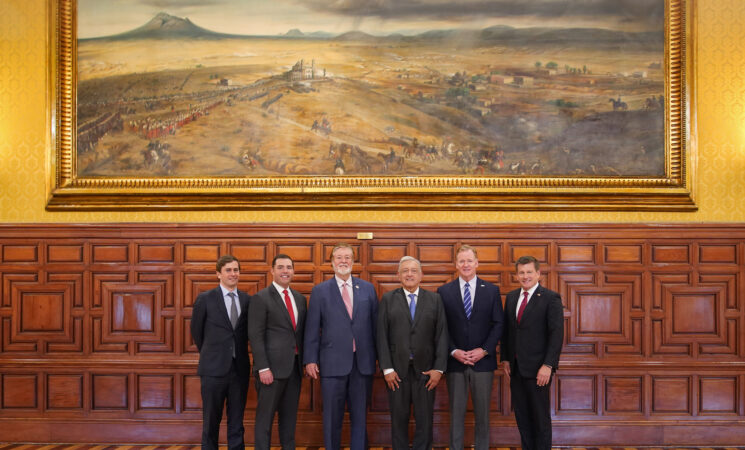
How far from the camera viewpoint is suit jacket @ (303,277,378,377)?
4258 mm

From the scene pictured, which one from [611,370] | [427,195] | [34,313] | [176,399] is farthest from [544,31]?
[34,313]

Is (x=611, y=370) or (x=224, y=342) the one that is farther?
(x=611, y=370)

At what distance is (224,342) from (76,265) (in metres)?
1.91

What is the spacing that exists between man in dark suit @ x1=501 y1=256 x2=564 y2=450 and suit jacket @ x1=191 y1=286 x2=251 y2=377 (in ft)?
6.66

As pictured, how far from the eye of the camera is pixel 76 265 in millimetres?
5230

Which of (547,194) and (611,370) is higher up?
(547,194)

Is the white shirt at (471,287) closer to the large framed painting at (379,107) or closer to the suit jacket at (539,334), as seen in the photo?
the suit jacket at (539,334)

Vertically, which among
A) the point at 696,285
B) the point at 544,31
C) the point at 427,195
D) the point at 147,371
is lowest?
the point at 147,371

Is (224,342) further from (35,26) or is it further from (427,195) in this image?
(35,26)

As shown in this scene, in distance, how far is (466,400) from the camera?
4.38 meters

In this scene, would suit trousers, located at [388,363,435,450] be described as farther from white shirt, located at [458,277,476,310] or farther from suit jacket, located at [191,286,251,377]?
suit jacket, located at [191,286,251,377]

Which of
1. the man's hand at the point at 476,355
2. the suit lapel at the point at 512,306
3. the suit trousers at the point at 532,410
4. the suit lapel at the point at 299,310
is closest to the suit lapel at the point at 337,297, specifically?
the suit lapel at the point at 299,310

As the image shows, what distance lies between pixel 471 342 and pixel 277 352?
1.44 metres

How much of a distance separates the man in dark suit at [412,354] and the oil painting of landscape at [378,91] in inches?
56.1
